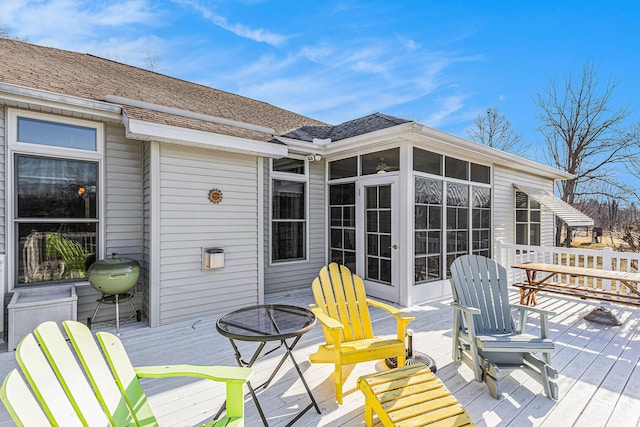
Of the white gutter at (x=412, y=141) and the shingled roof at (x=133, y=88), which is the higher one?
the shingled roof at (x=133, y=88)

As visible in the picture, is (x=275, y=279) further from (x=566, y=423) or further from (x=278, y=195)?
(x=566, y=423)

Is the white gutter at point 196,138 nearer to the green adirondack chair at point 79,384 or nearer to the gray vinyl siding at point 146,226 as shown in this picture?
the gray vinyl siding at point 146,226

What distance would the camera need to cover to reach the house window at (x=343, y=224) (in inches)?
234

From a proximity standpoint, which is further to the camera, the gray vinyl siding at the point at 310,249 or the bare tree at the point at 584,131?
the bare tree at the point at 584,131

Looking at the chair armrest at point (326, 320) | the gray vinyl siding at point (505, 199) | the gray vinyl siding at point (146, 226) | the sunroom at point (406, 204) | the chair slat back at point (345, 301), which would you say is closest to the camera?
the chair armrest at point (326, 320)

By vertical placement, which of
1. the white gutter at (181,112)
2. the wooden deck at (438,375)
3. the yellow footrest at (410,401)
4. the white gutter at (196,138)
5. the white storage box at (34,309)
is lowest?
the wooden deck at (438,375)

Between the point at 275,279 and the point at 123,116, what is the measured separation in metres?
3.45

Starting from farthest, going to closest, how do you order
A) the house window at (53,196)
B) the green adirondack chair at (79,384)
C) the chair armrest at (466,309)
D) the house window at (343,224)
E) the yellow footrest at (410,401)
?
the house window at (343,224)
the house window at (53,196)
the chair armrest at (466,309)
the yellow footrest at (410,401)
the green adirondack chair at (79,384)

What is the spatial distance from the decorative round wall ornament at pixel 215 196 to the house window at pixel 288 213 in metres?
1.23

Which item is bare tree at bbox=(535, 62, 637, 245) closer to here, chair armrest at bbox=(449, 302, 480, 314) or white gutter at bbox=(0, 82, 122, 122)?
chair armrest at bbox=(449, 302, 480, 314)

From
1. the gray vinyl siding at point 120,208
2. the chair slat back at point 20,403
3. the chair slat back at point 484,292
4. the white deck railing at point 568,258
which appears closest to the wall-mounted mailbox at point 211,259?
the gray vinyl siding at point 120,208

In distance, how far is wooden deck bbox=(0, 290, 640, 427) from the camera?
2.29 m

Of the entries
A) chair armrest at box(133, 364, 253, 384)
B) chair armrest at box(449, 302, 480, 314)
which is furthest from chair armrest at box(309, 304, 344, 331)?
chair armrest at box(449, 302, 480, 314)

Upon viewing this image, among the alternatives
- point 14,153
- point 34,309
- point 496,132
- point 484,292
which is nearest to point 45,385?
point 34,309
